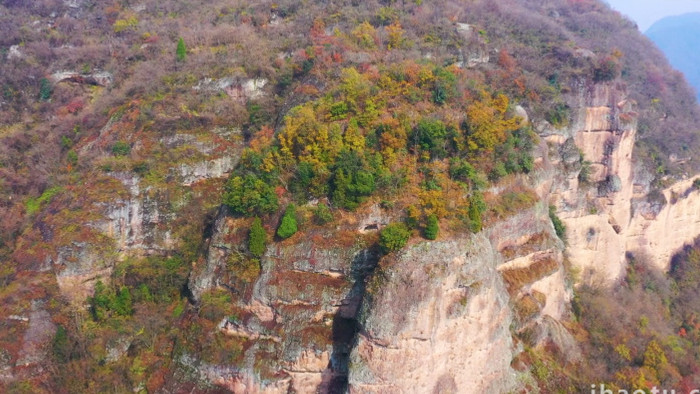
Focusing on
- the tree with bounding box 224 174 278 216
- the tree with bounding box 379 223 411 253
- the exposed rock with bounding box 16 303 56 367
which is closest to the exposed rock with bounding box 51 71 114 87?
the exposed rock with bounding box 16 303 56 367

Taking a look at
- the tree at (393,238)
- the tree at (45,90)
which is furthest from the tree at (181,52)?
the tree at (393,238)

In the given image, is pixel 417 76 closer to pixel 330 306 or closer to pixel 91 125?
pixel 330 306

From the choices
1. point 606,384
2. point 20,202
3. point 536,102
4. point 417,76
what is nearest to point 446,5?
point 536,102

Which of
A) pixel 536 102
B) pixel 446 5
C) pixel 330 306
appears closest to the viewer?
pixel 330 306

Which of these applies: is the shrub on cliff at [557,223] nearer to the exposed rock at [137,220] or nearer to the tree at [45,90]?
the exposed rock at [137,220]

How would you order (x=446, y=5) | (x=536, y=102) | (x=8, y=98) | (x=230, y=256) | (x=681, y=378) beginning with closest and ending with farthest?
(x=230, y=256) → (x=681, y=378) → (x=536, y=102) → (x=8, y=98) → (x=446, y=5)

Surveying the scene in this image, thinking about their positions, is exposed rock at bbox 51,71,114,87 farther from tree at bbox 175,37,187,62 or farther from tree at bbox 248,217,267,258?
tree at bbox 248,217,267,258

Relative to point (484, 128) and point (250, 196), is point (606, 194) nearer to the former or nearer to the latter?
point (484, 128)
